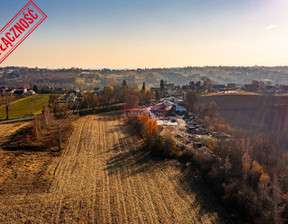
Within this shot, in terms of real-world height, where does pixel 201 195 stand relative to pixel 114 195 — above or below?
below

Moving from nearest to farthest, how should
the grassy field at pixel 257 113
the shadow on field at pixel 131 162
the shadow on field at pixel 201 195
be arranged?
the shadow on field at pixel 201 195 < the shadow on field at pixel 131 162 < the grassy field at pixel 257 113

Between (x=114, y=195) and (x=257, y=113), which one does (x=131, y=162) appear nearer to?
(x=114, y=195)

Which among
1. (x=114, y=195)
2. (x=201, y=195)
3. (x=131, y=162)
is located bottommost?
(x=201, y=195)

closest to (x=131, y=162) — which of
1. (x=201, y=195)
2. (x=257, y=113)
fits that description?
(x=201, y=195)

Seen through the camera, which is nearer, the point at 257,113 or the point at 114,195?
the point at 114,195

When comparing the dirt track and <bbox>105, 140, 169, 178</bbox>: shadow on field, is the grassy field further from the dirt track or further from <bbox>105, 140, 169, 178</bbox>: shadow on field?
the dirt track

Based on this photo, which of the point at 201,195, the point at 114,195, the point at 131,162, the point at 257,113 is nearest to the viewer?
the point at 114,195

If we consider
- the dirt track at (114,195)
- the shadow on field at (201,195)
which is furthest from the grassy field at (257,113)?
the dirt track at (114,195)

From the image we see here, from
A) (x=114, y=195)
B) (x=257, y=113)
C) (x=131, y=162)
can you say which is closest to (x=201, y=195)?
(x=114, y=195)

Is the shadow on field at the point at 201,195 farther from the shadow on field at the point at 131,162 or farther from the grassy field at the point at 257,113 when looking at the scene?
the grassy field at the point at 257,113

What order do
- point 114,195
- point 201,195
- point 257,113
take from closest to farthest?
point 114,195
point 201,195
point 257,113

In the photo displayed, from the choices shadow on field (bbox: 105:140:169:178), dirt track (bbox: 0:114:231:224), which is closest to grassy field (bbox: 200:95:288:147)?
shadow on field (bbox: 105:140:169:178)
